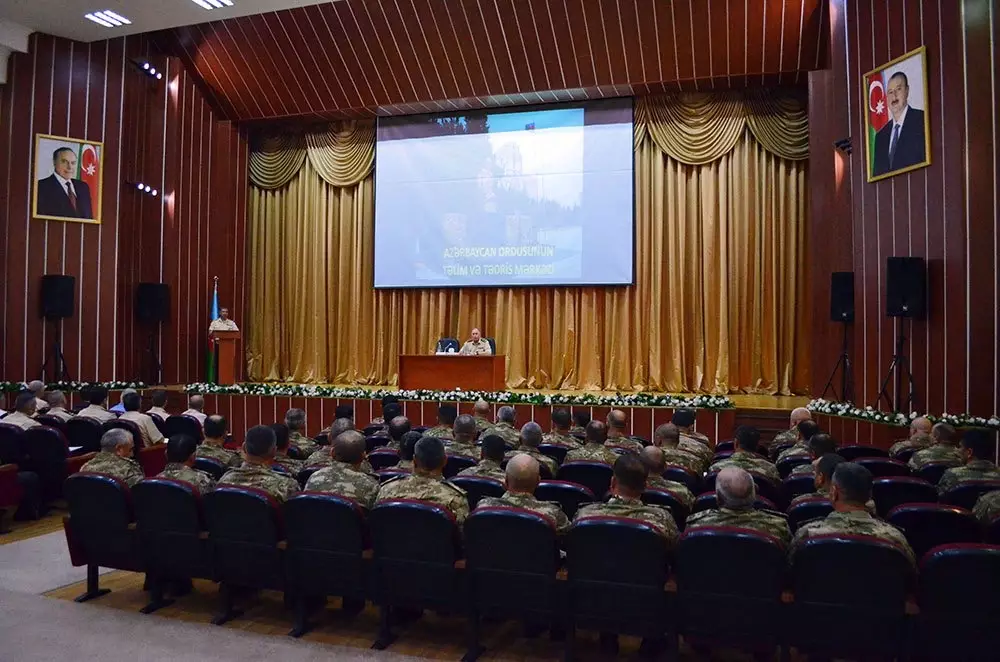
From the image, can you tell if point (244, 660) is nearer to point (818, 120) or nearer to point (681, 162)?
point (818, 120)

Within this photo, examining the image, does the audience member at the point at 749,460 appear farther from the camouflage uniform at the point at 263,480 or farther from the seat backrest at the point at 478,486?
the camouflage uniform at the point at 263,480

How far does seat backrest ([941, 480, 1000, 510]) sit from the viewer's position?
12.0 ft

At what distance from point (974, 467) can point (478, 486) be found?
8.69ft

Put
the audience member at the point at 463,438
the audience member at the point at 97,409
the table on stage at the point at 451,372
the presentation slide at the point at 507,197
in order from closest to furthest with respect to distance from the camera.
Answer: the audience member at the point at 463,438 < the audience member at the point at 97,409 < the table on stage at the point at 451,372 < the presentation slide at the point at 507,197

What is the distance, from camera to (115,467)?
408 cm

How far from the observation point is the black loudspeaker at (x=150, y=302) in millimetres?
11773

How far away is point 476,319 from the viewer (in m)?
12.9

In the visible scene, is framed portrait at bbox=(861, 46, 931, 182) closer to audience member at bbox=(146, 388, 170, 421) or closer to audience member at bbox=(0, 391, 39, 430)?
audience member at bbox=(146, 388, 170, 421)

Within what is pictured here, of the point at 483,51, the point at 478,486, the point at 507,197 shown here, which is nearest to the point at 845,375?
the point at 507,197

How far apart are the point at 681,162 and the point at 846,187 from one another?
3139mm

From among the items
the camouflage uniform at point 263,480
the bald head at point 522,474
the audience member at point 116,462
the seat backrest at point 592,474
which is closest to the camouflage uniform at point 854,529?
the bald head at point 522,474

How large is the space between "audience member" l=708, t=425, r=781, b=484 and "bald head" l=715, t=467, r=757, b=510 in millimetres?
1280

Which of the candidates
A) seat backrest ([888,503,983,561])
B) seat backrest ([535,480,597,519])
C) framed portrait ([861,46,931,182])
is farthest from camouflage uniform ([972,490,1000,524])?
framed portrait ([861,46,931,182])

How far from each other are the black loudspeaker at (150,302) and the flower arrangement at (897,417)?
967 centimetres
